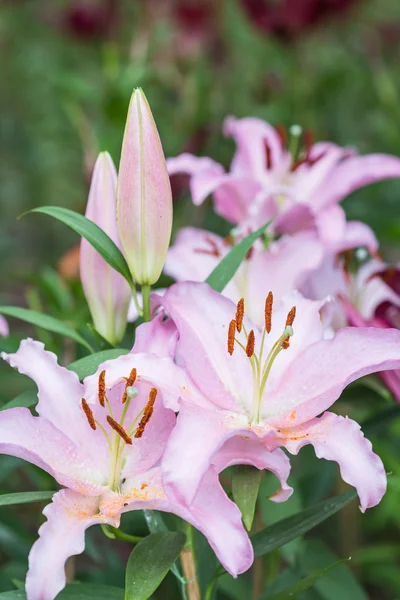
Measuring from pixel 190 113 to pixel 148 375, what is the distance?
1017 millimetres

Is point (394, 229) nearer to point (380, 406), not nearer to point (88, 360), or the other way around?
point (380, 406)

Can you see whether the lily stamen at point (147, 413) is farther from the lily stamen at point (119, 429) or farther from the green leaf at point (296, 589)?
the green leaf at point (296, 589)

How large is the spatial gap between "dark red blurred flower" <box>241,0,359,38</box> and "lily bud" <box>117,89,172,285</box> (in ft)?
→ 3.38

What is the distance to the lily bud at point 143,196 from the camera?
49 cm

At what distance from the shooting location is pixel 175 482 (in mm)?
426

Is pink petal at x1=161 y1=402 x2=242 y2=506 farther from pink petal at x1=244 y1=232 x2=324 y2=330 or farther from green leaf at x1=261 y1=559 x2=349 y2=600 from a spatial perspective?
pink petal at x1=244 y1=232 x2=324 y2=330

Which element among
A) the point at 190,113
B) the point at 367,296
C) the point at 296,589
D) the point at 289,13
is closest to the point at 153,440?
the point at 296,589

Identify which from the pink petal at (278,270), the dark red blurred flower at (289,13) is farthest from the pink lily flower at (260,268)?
the dark red blurred flower at (289,13)

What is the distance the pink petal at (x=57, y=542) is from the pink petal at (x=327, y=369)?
12 centimetres

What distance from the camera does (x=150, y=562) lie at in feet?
1.59

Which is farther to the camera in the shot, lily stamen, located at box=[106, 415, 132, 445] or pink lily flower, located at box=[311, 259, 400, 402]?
pink lily flower, located at box=[311, 259, 400, 402]

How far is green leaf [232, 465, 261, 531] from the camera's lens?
469mm

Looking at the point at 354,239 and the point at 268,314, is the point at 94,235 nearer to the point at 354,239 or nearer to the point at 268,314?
the point at 268,314

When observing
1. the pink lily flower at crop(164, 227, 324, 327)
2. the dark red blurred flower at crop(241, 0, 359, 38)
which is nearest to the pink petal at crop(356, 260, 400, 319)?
Answer: the pink lily flower at crop(164, 227, 324, 327)
